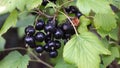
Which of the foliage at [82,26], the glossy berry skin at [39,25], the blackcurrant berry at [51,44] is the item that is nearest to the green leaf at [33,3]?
the foliage at [82,26]

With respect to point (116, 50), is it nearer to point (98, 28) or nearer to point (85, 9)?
point (98, 28)

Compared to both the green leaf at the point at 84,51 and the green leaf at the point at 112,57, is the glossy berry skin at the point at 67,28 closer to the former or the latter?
the green leaf at the point at 84,51

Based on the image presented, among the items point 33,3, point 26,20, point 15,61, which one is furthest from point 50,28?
point 26,20

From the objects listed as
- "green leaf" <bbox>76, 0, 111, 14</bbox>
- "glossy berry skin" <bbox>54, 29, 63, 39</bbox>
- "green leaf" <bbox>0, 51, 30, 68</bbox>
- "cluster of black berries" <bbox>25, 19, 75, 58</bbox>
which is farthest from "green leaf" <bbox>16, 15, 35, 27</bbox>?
"green leaf" <bbox>76, 0, 111, 14</bbox>

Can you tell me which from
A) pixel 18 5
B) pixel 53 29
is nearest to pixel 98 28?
pixel 53 29

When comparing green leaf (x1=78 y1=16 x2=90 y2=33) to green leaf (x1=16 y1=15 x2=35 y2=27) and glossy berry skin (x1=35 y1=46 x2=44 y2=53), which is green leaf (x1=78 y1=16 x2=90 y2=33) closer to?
glossy berry skin (x1=35 y1=46 x2=44 y2=53)

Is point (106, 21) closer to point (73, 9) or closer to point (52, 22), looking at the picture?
point (73, 9)
